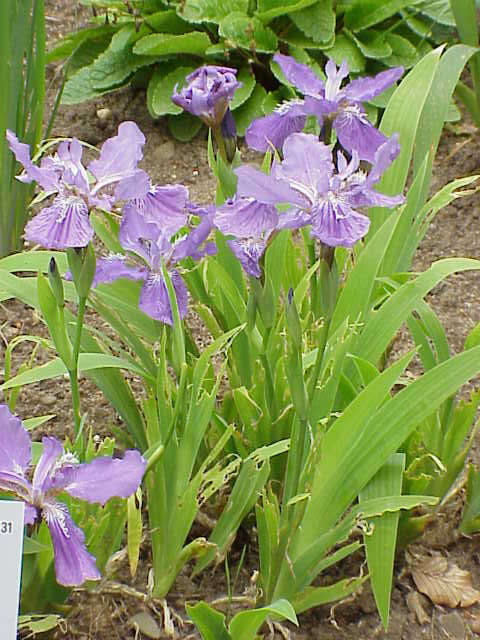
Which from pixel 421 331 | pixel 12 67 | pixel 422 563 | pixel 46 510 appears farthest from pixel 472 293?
pixel 46 510

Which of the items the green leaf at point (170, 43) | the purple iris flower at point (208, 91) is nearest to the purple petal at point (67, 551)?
the purple iris flower at point (208, 91)

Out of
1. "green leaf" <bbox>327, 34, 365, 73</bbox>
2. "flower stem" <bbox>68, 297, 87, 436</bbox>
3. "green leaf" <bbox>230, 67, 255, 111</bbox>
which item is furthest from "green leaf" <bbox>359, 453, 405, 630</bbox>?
"green leaf" <bbox>327, 34, 365, 73</bbox>

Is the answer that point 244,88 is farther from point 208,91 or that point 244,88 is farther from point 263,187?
point 263,187

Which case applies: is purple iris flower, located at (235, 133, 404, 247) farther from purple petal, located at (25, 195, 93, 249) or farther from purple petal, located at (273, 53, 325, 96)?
purple petal, located at (273, 53, 325, 96)

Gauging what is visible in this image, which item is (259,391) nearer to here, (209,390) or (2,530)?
(209,390)

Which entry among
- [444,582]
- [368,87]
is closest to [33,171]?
[368,87]

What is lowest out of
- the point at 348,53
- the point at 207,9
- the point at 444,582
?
the point at 444,582
